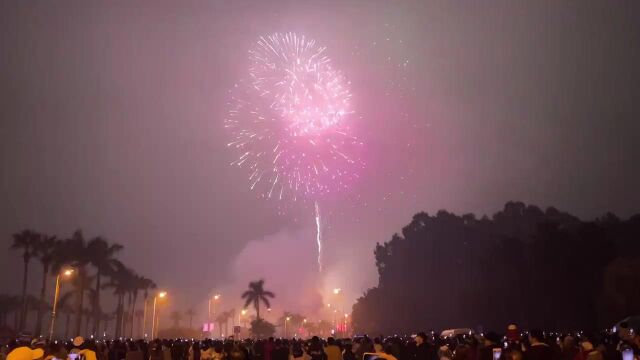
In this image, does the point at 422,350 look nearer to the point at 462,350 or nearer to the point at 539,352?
the point at 462,350

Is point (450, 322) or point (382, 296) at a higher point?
point (382, 296)

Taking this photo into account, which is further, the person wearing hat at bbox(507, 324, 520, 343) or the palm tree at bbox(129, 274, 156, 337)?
the palm tree at bbox(129, 274, 156, 337)

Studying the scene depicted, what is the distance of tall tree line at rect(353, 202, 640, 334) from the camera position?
6583 cm

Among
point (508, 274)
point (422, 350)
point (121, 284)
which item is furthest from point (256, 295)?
point (422, 350)

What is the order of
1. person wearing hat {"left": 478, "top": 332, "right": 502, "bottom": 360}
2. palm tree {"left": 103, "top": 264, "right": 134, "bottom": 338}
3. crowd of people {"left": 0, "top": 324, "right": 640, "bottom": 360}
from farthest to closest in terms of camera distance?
palm tree {"left": 103, "top": 264, "right": 134, "bottom": 338} < person wearing hat {"left": 478, "top": 332, "right": 502, "bottom": 360} < crowd of people {"left": 0, "top": 324, "right": 640, "bottom": 360}

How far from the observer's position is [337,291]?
93.7 meters

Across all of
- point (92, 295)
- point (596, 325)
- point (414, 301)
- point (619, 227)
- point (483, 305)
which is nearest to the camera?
point (596, 325)

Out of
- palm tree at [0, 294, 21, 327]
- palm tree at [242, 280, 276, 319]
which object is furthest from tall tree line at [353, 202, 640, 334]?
palm tree at [0, 294, 21, 327]

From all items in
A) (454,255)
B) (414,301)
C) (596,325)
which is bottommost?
(596,325)

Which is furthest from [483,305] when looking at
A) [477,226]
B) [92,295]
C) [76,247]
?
[92,295]

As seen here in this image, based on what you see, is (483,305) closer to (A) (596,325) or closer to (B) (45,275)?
(A) (596,325)

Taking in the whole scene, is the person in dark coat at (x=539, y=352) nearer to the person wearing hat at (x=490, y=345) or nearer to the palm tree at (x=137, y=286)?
the person wearing hat at (x=490, y=345)

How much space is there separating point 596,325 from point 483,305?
18049mm

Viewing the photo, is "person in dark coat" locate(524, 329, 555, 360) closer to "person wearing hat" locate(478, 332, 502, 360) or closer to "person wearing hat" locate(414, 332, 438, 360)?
"person wearing hat" locate(478, 332, 502, 360)
